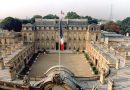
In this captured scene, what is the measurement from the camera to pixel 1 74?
42562mm

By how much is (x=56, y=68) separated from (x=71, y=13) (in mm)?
129730

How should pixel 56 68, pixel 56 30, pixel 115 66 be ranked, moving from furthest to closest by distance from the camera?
pixel 56 30 < pixel 115 66 < pixel 56 68

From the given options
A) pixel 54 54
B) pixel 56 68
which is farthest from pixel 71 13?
pixel 56 68

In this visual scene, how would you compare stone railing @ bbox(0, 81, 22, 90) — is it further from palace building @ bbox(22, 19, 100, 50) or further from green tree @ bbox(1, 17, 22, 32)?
green tree @ bbox(1, 17, 22, 32)

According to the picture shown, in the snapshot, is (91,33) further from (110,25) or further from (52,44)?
(110,25)

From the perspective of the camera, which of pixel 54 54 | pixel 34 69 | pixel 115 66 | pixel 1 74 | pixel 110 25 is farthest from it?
pixel 110 25

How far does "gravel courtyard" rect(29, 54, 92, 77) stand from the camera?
64725mm

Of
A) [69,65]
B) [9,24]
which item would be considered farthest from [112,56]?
[9,24]

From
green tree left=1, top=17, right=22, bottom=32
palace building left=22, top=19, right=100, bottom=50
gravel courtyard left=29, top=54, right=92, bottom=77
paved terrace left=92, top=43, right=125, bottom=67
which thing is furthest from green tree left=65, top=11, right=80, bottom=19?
paved terrace left=92, top=43, right=125, bottom=67

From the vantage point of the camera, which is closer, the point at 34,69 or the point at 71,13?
the point at 34,69

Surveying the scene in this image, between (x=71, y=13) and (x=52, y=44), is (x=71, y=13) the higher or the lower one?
the higher one

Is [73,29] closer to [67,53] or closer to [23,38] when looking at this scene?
[67,53]

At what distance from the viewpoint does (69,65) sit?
75.1 meters

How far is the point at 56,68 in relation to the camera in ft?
120
